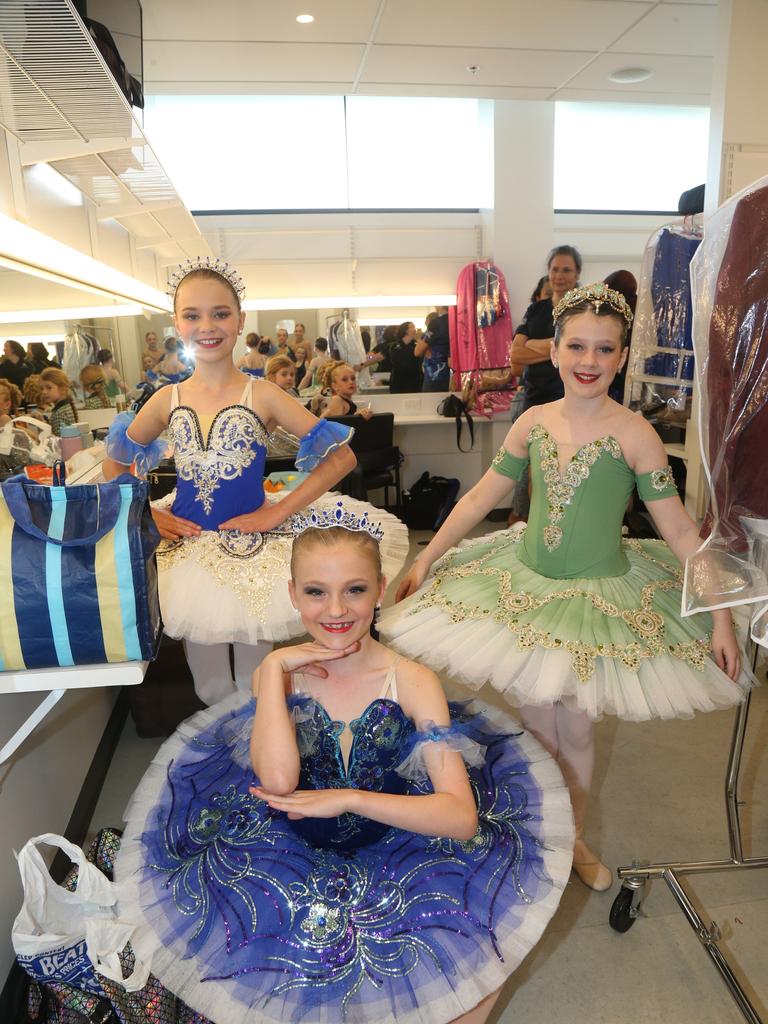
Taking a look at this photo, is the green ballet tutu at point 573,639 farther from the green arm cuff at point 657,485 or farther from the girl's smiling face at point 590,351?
the girl's smiling face at point 590,351

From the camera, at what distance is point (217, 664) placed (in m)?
2.06

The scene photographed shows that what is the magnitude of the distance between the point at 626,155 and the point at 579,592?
5.88 metres

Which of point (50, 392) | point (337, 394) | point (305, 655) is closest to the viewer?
point (305, 655)

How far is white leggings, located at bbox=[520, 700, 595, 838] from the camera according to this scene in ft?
A: 6.00

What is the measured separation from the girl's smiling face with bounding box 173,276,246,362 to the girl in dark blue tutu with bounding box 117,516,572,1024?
0.89m

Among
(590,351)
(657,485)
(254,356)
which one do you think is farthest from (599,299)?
(254,356)

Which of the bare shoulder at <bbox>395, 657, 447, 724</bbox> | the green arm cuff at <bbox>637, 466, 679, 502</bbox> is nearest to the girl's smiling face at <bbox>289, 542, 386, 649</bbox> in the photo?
the bare shoulder at <bbox>395, 657, 447, 724</bbox>

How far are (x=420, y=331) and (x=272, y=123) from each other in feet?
6.64

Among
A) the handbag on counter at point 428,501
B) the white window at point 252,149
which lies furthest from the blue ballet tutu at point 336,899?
the white window at point 252,149

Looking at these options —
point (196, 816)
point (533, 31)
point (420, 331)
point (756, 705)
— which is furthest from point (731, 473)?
point (420, 331)

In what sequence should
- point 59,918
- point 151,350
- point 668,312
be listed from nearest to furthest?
point 59,918 < point 668,312 < point 151,350

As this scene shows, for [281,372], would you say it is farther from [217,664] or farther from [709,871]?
[709,871]

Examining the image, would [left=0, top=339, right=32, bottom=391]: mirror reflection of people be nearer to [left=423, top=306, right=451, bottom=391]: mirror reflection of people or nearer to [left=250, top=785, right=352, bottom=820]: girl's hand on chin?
[left=250, top=785, right=352, bottom=820]: girl's hand on chin

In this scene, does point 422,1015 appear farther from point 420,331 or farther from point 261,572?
point 420,331
